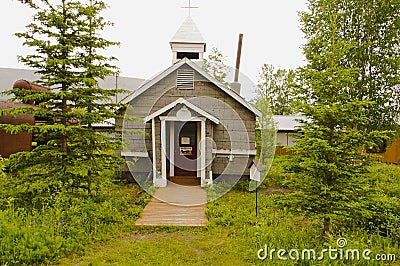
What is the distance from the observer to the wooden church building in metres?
10.1

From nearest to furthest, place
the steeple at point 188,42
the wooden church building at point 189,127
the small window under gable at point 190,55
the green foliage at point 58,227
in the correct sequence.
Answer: the green foliage at point 58,227 → the wooden church building at point 189,127 → the steeple at point 188,42 → the small window under gable at point 190,55

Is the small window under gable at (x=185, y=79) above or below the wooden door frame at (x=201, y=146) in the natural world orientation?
above

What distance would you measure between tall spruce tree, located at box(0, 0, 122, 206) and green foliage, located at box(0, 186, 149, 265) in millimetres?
511

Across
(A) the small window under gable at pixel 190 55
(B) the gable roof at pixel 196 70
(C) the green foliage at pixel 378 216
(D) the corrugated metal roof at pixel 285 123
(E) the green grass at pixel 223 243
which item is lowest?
(E) the green grass at pixel 223 243

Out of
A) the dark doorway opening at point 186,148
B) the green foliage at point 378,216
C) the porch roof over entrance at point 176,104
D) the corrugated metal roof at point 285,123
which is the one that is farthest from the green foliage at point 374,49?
the corrugated metal roof at point 285,123

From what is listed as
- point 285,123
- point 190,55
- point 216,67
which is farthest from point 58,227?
point 285,123

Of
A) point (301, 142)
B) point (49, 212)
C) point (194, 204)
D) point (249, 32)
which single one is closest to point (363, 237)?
point (301, 142)

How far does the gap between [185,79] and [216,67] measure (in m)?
4.46

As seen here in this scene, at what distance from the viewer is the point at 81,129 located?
21.9 ft

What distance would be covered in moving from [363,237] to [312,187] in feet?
3.71

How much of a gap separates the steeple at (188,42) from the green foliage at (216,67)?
29.6 inches

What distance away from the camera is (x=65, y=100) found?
21.8ft

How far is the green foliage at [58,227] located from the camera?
4.61m

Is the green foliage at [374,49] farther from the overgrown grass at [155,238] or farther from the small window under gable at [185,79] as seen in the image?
the overgrown grass at [155,238]
